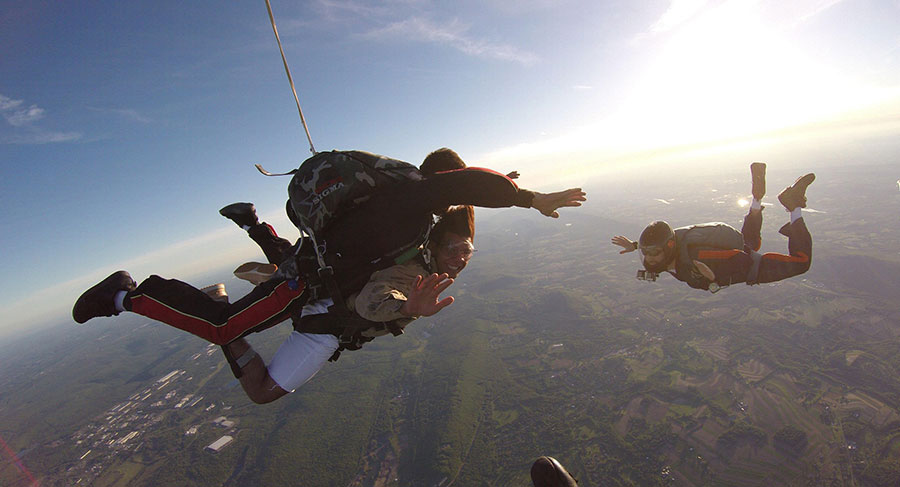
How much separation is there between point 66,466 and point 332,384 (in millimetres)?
39998

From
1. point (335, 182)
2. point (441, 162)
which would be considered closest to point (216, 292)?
point (335, 182)

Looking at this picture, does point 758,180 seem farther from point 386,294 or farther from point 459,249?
point 386,294

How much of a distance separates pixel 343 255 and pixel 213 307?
1.42 m

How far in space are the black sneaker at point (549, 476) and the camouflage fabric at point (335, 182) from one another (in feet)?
10.1

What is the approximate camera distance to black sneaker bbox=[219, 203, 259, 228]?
3.52 meters

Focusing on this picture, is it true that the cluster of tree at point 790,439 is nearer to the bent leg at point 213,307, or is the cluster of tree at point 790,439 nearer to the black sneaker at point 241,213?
the bent leg at point 213,307

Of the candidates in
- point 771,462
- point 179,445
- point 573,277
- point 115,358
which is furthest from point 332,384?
point 115,358

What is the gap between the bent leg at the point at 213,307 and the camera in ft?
9.31

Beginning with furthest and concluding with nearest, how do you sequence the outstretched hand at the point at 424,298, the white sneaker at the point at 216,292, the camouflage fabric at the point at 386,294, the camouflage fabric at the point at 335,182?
the white sneaker at the point at 216,292 < the camouflage fabric at the point at 335,182 < the camouflage fabric at the point at 386,294 < the outstretched hand at the point at 424,298

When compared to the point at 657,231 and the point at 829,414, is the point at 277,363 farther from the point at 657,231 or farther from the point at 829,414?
the point at 829,414

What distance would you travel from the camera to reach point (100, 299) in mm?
2797

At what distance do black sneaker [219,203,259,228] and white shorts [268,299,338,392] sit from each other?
1.41 m

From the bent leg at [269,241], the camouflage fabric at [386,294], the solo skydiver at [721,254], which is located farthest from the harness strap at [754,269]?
the bent leg at [269,241]

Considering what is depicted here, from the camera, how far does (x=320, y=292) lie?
9.60ft
